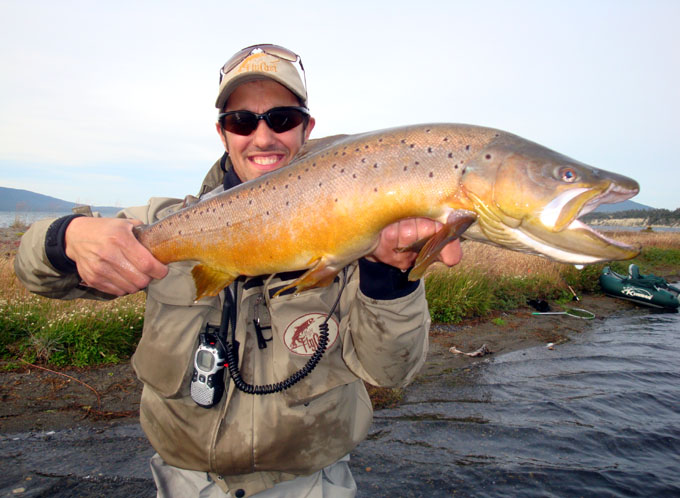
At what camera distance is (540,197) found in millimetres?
1967

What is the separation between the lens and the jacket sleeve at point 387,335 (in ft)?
7.76

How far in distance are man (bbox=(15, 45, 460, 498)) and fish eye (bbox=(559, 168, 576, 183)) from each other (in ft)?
2.07

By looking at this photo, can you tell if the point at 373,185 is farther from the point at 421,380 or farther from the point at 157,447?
the point at 421,380

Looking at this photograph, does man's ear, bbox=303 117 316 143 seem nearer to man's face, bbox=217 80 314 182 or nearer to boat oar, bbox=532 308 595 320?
man's face, bbox=217 80 314 182

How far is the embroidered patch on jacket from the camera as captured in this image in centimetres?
251

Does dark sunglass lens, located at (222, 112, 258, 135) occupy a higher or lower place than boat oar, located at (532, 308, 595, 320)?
higher

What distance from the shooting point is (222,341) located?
2.46m

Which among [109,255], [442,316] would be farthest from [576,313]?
[109,255]

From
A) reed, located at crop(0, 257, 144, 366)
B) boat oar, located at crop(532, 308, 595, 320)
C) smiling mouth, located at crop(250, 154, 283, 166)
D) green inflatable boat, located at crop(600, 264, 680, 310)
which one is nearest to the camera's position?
smiling mouth, located at crop(250, 154, 283, 166)

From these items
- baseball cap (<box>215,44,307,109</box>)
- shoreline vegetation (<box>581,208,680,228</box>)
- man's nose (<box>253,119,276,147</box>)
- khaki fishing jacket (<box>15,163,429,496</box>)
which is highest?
baseball cap (<box>215,44,307,109</box>)

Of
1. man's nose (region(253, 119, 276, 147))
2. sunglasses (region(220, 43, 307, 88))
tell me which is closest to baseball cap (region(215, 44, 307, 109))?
sunglasses (region(220, 43, 307, 88))

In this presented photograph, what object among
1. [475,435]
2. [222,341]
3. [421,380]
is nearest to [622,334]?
[421,380]

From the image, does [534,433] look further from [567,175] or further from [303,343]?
[567,175]

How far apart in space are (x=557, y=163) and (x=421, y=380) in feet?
16.5
